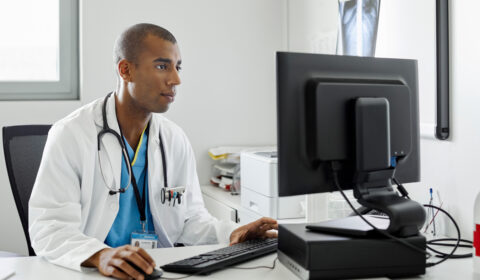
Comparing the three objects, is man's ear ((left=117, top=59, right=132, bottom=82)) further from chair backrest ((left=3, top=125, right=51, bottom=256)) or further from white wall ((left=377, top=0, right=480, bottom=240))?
white wall ((left=377, top=0, right=480, bottom=240))

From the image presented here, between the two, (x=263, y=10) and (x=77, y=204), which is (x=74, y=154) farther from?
(x=263, y=10)

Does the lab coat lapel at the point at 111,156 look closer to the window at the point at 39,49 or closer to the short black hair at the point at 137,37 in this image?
the short black hair at the point at 137,37

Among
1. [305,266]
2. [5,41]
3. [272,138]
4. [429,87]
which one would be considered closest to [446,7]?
[429,87]

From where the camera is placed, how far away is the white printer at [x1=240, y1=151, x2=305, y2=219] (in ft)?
7.88

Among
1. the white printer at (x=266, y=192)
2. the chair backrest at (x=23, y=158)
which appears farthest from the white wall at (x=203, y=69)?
the chair backrest at (x=23, y=158)

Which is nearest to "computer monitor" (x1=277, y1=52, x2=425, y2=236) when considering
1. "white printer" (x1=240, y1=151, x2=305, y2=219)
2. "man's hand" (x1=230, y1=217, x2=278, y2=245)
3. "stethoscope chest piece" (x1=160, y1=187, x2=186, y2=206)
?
"man's hand" (x1=230, y1=217, x2=278, y2=245)

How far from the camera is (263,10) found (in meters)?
3.40

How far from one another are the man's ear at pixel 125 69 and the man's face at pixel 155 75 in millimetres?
47

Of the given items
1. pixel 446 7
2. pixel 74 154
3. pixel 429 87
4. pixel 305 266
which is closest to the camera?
pixel 305 266

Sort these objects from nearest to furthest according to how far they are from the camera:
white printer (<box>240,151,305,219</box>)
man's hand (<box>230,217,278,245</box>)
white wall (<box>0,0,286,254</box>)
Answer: man's hand (<box>230,217,278,245</box>), white printer (<box>240,151,305,219</box>), white wall (<box>0,0,286,254</box>)

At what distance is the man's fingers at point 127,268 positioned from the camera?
1.33 meters

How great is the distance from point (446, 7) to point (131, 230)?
4.19 ft

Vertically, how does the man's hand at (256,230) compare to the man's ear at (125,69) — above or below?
below

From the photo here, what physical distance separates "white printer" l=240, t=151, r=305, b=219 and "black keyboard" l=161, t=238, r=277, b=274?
0.74 meters
